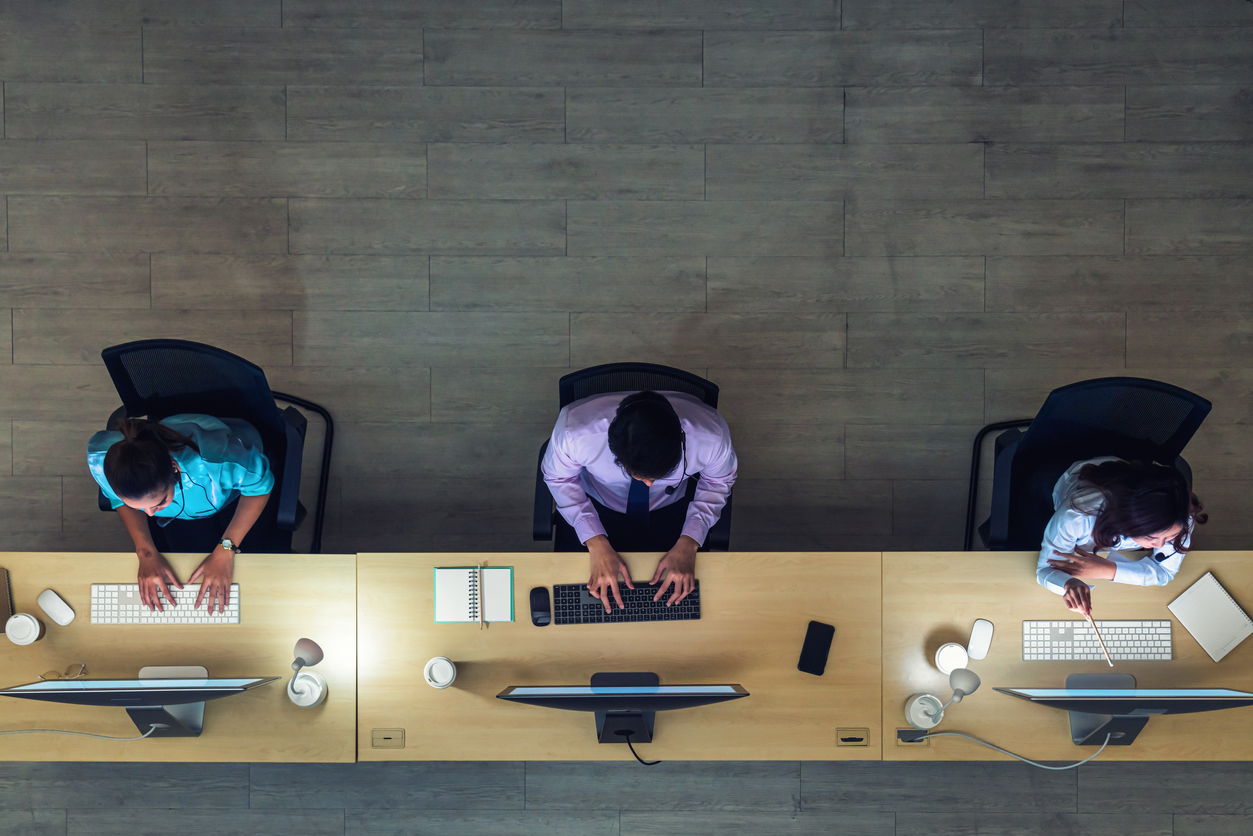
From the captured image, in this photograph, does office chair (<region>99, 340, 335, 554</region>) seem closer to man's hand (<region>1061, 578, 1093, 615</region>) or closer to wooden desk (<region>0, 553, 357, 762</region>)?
wooden desk (<region>0, 553, 357, 762</region>)

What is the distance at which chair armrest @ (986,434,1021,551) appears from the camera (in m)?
2.17

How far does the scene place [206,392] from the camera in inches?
81.4

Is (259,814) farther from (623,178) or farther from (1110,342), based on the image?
(1110,342)

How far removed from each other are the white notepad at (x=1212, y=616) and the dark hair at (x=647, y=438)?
1542 millimetres

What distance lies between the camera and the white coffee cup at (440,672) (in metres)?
1.98

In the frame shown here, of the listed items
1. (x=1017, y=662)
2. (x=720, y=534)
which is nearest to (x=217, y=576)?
(x=720, y=534)

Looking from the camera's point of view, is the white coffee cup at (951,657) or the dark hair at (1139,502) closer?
the dark hair at (1139,502)

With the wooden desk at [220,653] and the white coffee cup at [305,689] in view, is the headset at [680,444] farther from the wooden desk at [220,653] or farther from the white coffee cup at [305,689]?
the white coffee cup at [305,689]

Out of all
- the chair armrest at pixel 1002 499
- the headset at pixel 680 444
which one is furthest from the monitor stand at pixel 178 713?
the chair armrest at pixel 1002 499

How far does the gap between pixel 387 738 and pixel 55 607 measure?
3.32 ft

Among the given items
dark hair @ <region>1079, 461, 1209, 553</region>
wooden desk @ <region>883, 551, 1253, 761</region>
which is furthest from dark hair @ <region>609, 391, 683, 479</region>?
dark hair @ <region>1079, 461, 1209, 553</region>

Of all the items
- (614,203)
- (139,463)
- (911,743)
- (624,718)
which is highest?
(614,203)

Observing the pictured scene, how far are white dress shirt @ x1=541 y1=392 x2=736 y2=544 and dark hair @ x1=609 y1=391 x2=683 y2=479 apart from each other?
0.47 ft

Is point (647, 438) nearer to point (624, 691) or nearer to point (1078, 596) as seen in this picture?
point (624, 691)
